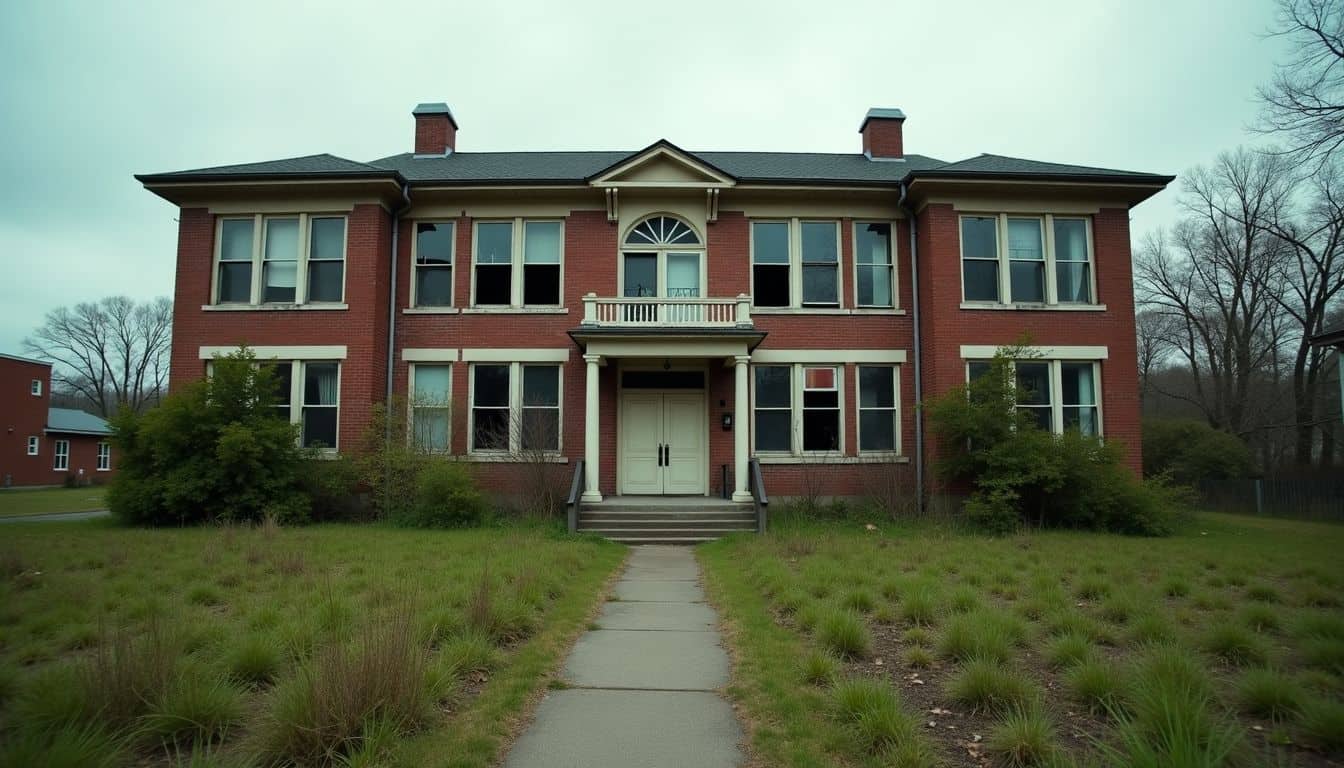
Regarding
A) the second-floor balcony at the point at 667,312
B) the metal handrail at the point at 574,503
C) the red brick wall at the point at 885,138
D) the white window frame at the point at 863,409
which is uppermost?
the red brick wall at the point at 885,138

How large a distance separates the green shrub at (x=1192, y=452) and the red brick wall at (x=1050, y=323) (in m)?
9.91

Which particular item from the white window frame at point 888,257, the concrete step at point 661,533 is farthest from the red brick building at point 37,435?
the white window frame at point 888,257

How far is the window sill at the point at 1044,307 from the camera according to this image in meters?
16.2

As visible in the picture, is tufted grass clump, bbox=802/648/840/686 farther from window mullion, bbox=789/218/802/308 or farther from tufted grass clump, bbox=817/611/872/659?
window mullion, bbox=789/218/802/308

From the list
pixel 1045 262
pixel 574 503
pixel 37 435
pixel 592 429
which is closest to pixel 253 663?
pixel 574 503

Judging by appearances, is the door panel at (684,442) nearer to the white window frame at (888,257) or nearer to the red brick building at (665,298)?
the red brick building at (665,298)

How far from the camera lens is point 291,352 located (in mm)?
16266

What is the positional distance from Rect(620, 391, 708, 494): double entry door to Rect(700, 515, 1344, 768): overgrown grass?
6.68 meters

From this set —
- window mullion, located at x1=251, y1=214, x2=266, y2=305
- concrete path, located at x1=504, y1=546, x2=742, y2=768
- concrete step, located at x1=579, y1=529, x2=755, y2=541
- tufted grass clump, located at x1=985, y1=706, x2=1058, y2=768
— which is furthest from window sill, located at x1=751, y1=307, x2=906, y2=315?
tufted grass clump, located at x1=985, y1=706, x2=1058, y2=768

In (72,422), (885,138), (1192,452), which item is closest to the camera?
(885,138)

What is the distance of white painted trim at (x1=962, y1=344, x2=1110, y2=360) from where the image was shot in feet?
52.8

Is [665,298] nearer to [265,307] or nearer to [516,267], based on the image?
[516,267]

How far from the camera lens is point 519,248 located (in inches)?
674

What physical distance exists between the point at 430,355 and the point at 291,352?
2.90 m
